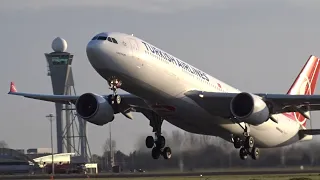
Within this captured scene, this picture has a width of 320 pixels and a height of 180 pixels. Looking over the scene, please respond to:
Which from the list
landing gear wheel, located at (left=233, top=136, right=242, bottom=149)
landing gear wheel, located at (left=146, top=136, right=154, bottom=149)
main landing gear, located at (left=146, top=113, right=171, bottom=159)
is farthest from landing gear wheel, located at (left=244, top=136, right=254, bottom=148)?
landing gear wheel, located at (left=146, top=136, right=154, bottom=149)

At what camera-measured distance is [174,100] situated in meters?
42.9

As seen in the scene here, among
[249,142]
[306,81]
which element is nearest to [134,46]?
[249,142]

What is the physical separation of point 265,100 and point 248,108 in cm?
258

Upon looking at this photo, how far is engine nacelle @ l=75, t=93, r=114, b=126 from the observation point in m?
46.3

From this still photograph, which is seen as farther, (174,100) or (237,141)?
(237,141)

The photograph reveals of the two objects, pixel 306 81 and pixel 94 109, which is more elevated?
pixel 306 81

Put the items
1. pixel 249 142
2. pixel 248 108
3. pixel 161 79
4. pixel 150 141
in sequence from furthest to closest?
pixel 150 141, pixel 249 142, pixel 248 108, pixel 161 79

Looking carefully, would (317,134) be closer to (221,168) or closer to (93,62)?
(221,168)

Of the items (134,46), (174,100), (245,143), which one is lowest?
(245,143)

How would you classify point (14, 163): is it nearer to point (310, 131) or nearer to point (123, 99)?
point (310, 131)

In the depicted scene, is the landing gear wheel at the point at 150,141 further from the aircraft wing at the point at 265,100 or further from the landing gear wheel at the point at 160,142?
the aircraft wing at the point at 265,100

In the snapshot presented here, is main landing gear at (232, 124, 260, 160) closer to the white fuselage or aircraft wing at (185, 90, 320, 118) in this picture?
the white fuselage

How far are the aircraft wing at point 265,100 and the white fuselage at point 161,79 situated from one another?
43 cm

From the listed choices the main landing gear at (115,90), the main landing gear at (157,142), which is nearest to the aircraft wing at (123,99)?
the main landing gear at (157,142)
